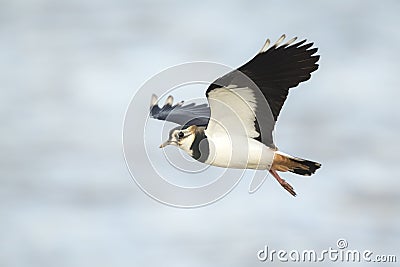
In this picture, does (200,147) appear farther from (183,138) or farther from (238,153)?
(238,153)

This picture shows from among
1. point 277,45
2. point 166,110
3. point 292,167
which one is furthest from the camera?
point 166,110

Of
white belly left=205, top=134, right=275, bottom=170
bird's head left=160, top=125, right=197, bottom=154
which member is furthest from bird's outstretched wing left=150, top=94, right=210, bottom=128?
white belly left=205, top=134, right=275, bottom=170

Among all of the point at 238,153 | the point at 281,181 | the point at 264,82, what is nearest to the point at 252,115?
the point at 238,153

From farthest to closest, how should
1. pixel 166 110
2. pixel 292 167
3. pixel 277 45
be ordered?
pixel 166 110, pixel 292 167, pixel 277 45

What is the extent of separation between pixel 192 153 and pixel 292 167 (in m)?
1.49

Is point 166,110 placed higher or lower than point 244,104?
higher

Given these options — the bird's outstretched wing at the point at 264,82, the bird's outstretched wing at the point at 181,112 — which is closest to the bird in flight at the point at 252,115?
the bird's outstretched wing at the point at 264,82

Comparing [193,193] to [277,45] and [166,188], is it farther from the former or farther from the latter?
[277,45]

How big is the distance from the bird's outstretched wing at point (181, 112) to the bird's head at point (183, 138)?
0.89 feet

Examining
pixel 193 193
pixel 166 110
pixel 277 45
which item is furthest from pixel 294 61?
pixel 166 110

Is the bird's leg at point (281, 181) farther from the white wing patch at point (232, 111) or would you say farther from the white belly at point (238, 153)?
the white wing patch at point (232, 111)

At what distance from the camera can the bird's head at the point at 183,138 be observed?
19.4 metres

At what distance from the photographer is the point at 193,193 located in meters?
20.2

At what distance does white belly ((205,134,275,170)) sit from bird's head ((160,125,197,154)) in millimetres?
316
